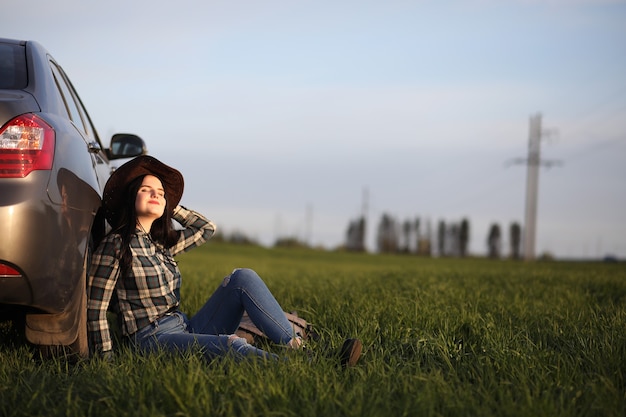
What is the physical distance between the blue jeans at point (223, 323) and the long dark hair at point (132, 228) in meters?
0.43

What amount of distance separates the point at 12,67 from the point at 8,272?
120 centimetres

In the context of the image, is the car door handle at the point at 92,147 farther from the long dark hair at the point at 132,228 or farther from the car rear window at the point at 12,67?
the car rear window at the point at 12,67

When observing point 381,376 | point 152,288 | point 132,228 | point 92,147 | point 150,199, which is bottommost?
point 381,376

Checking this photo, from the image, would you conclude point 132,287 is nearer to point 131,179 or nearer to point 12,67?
point 131,179

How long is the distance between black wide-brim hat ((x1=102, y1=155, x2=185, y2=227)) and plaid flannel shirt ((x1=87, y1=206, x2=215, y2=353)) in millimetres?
208

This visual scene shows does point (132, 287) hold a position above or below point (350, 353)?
above

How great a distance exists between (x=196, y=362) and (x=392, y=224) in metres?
91.5

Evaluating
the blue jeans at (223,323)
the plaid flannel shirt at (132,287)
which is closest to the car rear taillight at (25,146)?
the plaid flannel shirt at (132,287)

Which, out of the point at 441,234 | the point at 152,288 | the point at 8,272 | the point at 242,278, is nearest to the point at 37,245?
the point at 8,272

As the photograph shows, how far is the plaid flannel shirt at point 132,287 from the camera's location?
4.16 metres

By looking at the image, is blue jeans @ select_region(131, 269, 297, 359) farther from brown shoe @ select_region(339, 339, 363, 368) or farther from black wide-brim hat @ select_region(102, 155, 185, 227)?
black wide-brim hat @ select_region(102, 155, 185, 227)

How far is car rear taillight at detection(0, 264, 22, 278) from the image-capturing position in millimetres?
3240

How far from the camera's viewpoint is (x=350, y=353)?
3.88 m

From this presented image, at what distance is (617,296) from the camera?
838cm
